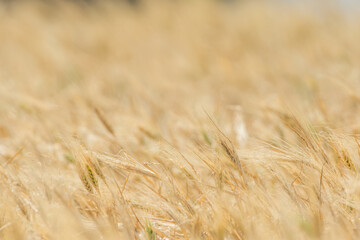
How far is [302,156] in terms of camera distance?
0.77m

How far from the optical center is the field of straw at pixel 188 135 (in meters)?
0.71

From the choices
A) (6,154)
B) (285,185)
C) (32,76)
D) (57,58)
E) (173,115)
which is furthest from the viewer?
(57,58)

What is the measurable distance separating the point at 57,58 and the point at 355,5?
2531mm

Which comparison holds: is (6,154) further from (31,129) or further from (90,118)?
(90,118)

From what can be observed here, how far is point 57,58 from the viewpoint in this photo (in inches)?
106

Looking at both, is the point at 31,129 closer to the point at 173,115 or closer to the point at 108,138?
the point at 108,138

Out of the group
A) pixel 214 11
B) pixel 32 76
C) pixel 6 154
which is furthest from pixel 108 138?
pixel 214 11

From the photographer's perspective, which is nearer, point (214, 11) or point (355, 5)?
point (355, 5)

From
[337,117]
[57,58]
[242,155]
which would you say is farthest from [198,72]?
[242,155]

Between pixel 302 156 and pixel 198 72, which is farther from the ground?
pixel 302 156

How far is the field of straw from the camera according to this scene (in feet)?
2.31

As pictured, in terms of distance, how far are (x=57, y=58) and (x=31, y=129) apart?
4.91ft

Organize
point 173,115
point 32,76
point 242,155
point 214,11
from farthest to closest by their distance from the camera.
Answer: point 214,11 → point 32,76 → point 173,115 → point 242,155

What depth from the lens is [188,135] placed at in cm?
125
